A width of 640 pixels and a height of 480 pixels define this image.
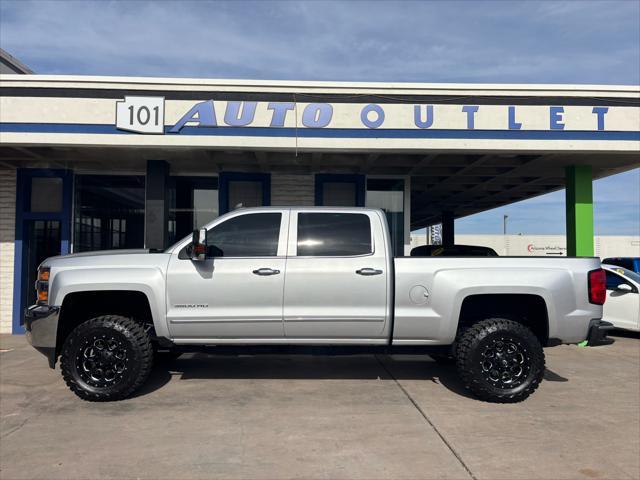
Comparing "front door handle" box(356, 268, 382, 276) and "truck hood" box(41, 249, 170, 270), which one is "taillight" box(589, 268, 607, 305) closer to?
"front door handle" box(356, 268, 382, 276)

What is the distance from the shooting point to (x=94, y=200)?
35.7 ft

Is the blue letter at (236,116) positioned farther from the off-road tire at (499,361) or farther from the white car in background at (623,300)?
the white car in background at (623,300)

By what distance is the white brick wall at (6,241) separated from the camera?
33.6ft

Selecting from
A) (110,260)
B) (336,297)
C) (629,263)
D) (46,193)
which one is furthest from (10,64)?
(629,263)

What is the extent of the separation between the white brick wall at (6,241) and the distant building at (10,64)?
7.82 ft

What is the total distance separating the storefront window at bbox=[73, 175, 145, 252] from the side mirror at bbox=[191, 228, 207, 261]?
612 cm

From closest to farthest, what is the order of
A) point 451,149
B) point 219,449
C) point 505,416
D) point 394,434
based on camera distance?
point 219,449 → point 394,434 → point 505,416 → point 451,149

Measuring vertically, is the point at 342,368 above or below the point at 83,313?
below

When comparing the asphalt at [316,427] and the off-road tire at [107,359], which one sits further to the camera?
the off-road tire at [107,359]

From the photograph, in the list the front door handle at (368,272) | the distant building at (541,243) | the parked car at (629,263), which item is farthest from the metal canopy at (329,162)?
the distant building at (541,243)

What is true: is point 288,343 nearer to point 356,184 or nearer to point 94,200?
point 356,184

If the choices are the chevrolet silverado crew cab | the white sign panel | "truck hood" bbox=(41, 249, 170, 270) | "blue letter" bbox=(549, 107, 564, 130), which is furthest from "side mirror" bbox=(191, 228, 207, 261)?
"blue letter" bbox=(549, 107, 564, 130)

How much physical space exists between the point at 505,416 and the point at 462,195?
37.3 feet

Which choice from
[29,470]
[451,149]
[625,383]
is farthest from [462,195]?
[29,470]
